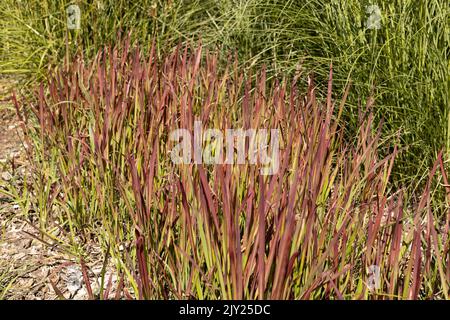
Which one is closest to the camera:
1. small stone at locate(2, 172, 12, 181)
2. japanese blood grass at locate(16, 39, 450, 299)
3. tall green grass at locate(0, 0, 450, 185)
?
japanese blood grass at locate(16, 39, 450, 299)

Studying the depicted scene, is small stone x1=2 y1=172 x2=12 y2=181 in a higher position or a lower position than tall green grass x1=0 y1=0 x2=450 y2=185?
lower

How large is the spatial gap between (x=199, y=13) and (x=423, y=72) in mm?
1636

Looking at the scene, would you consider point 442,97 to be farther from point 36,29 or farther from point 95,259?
point 36,29

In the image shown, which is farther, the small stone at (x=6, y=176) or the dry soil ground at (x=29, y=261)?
the small stone at (x=6, y=176)

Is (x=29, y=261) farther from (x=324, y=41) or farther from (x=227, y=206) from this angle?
(x=324, y=41)

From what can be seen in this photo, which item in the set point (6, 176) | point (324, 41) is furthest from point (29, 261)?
point (324, 41)

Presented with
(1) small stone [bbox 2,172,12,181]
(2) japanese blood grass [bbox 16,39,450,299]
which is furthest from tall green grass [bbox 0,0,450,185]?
(1) small stone [bbox 2,172,12,181]

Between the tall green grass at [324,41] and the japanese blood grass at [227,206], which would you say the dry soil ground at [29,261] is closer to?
the japanese blood grass at [227,206]

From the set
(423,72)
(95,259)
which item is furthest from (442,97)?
(95,259)

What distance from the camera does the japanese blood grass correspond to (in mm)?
1751

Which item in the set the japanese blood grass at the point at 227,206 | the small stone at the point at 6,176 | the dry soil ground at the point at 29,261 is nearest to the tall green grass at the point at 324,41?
the japanese blood grass at the point at 227,206

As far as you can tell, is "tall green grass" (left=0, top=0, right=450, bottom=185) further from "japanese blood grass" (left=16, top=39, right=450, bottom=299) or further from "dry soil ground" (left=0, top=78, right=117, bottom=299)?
"dry soil ground" (left=0, top=78, right=117, bottom=299)

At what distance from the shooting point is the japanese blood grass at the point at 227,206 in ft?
5.74
